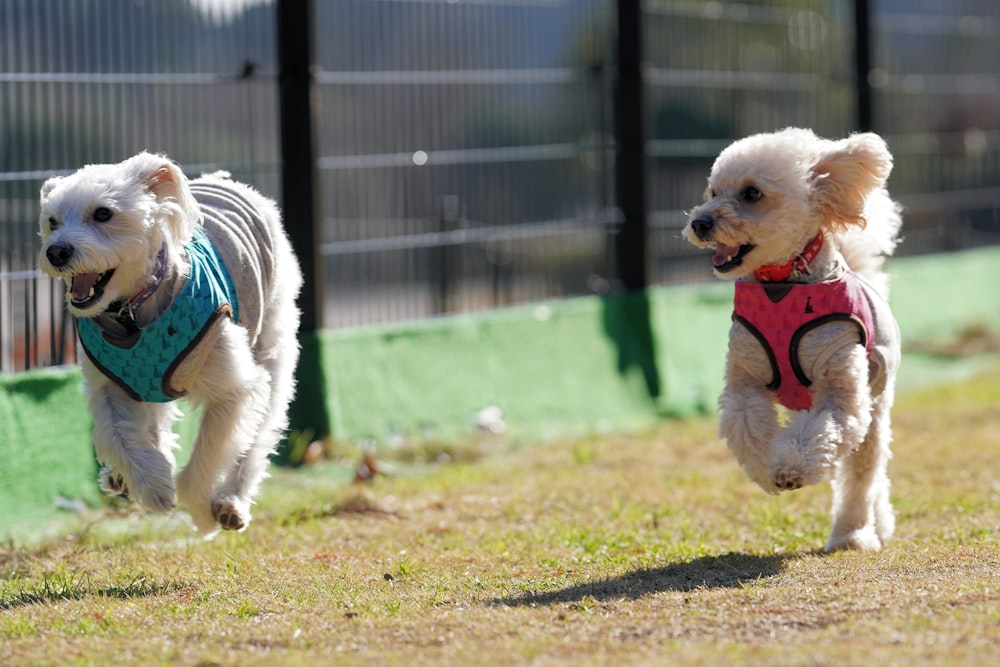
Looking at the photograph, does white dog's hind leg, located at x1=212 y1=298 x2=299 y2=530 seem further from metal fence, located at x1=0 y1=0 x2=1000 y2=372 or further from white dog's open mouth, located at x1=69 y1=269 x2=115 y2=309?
metal fence, located at x1=0 y1=0 x2=1000 y2=372

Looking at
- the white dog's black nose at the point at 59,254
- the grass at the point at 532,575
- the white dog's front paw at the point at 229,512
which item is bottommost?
the grass at the point at 532,575

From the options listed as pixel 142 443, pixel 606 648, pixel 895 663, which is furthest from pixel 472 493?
pixel 895 663

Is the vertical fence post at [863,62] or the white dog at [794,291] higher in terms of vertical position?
the vertical fence post at [863,62]

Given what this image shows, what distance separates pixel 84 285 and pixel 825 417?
118 inches

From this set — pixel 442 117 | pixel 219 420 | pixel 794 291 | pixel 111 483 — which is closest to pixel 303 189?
pixel 442 117

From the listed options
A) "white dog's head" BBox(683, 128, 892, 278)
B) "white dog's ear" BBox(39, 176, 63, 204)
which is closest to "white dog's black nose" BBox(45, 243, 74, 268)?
"white dog's ear" BBox(39, 176, 63, 204)

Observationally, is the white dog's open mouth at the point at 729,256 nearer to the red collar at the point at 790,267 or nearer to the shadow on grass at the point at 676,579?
the red collar at the point at 790,267

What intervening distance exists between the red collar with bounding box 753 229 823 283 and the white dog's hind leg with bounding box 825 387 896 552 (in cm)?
79

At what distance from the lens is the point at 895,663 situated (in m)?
4.41

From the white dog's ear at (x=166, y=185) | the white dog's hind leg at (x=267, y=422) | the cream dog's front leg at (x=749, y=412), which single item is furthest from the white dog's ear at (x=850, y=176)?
the white dog's ear at (x=166, y=185)

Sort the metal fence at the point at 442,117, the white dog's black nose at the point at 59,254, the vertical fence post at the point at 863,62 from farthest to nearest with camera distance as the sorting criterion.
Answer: the vertical fence post at the point at 863,62 → the metal fence at the point at 442,117 → the white dog's black nose at the point at 59,254

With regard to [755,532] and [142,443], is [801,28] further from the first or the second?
[142,443]

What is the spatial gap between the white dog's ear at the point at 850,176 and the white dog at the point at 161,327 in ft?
8.26

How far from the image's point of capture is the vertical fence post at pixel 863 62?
14992mm
